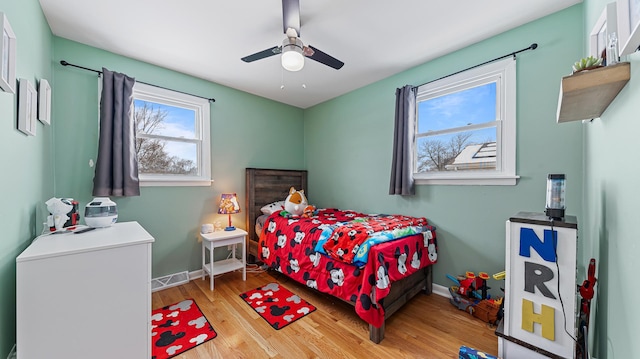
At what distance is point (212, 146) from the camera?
3.09 metres

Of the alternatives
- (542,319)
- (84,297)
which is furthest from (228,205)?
(542,319)

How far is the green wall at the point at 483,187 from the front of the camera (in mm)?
1865

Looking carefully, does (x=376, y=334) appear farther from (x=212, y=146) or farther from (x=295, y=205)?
(x=212, y=146)

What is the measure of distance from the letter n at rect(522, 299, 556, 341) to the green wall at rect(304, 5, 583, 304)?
101 cm

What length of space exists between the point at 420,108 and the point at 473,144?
70cm

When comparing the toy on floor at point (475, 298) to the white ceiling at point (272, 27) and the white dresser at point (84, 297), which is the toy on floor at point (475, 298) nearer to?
the white ceiling at point (272, 27)

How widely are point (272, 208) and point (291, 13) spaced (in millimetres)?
2301

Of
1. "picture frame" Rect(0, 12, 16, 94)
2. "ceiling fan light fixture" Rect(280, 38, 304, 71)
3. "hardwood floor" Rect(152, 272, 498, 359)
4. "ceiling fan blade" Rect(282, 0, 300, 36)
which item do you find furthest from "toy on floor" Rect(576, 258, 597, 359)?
"picture frame" Rect(0, 12, 16, 94)

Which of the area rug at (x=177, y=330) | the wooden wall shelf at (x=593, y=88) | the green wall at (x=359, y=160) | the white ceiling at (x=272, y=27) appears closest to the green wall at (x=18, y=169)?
the green wall at (x=359, y=160)

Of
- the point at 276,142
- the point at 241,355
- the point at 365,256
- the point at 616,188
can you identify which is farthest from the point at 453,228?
the point at 276,142

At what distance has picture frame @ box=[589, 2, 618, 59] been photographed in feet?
3.36

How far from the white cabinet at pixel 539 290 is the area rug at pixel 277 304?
4.74ft

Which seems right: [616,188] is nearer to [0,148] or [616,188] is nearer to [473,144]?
[473,144]

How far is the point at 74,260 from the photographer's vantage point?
1217mm
